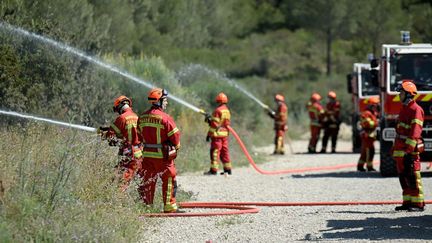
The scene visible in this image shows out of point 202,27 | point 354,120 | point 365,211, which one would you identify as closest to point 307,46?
point 202,27

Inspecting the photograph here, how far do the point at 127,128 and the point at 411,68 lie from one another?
7.06m

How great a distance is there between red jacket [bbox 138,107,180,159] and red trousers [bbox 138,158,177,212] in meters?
0.11

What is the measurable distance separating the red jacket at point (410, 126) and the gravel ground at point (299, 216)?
0.94 meters

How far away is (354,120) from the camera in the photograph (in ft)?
88.5

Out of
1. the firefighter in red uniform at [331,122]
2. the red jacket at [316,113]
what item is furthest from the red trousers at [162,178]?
the firefighter in red uniform at [331,122]

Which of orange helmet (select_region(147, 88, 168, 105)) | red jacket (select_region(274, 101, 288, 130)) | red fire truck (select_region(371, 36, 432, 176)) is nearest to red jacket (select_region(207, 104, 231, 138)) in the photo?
red fire truck (select_region(371, 36, 432, 176))

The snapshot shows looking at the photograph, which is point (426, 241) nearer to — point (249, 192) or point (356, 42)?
point (249, 192)

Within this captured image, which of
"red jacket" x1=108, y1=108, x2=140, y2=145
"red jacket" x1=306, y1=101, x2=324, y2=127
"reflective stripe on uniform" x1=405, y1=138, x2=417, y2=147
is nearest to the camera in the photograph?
"reflective stripe on uniform" x1=405, y1=138, x2=417, y2=147

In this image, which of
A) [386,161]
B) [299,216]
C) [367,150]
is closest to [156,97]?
[299,216]

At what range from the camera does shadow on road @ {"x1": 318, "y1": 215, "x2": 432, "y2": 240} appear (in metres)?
10.7

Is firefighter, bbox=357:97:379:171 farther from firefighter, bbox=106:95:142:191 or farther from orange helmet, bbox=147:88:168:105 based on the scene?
orange helmet, bbox=147:88:168:105

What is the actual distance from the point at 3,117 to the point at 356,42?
34.1m

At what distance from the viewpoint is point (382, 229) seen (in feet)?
37.0

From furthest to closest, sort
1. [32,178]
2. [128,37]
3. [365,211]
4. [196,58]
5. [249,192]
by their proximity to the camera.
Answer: [196,58] → [128,37] → [249,192] → [365,211] → [32,178]
